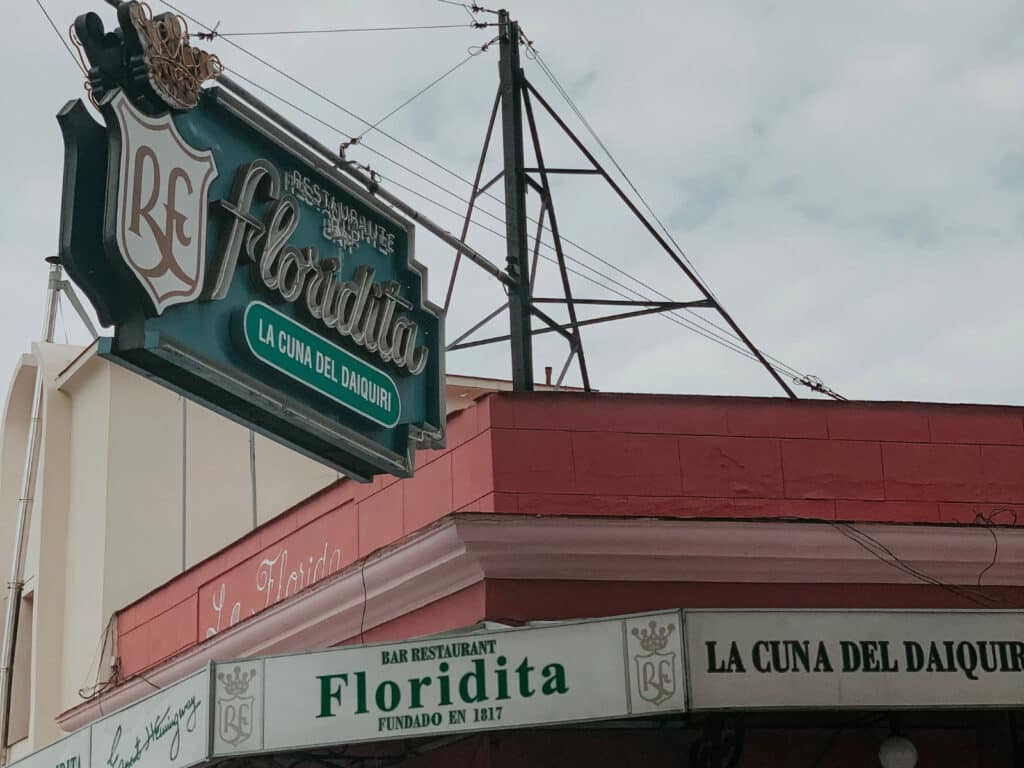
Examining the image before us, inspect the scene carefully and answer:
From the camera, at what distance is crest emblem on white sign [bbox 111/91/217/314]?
27.9 feet

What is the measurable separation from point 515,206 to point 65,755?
498cm

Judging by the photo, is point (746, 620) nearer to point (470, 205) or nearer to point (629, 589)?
point (629, 589)

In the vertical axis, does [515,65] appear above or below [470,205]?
above

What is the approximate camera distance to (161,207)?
875 centimetres

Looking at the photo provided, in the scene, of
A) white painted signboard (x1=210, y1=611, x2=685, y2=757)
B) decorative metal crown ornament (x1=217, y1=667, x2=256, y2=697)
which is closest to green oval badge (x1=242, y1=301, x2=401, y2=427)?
white painted signboard (x1=210, y1=611, x2=685, y2=757)

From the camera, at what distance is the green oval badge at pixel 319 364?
9367 mm

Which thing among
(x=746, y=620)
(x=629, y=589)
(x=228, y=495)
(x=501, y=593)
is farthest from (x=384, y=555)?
(x=228, y=495)

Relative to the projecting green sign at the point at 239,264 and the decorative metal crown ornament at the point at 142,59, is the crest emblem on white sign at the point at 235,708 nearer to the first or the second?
the projecting green sign at the point at 239,264

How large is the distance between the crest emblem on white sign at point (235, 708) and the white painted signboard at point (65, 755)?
81.6 inches

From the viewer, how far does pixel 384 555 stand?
10.7 m

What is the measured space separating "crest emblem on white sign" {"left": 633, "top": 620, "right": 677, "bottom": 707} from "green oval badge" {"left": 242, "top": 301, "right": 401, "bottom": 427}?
2001 millimetres

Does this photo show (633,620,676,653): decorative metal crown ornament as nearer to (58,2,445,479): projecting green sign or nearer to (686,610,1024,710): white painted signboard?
(686,610,1024,710): white painted signboard

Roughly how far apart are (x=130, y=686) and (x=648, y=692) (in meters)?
5.66

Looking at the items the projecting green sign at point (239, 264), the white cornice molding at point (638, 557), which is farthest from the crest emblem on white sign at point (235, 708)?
the projecting green sign at point (239, 264)
